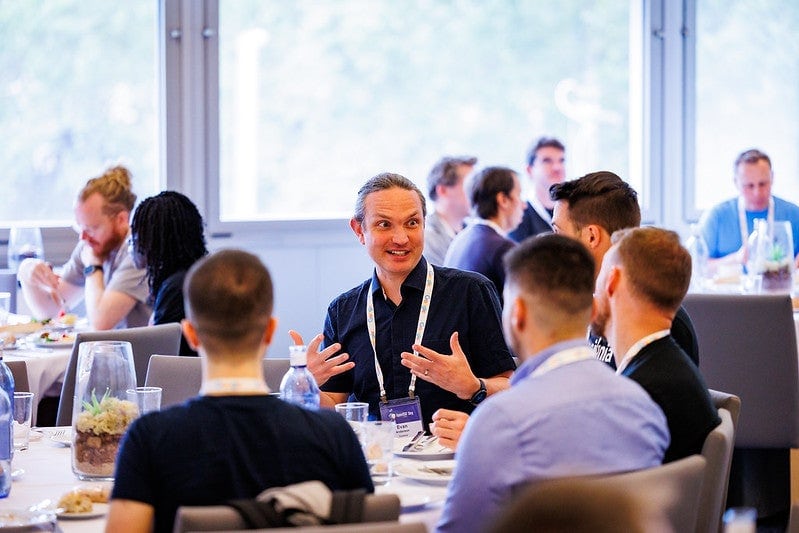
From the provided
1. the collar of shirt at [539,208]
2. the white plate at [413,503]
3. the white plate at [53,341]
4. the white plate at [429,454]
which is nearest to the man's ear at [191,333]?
the white plate at [413,503]

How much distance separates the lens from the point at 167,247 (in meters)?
4.47

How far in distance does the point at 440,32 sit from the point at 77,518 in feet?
19.1

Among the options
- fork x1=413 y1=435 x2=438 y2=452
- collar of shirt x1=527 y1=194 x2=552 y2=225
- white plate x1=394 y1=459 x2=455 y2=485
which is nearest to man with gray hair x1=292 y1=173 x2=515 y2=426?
fork x1=413 y1=435 x2=438 y2=452

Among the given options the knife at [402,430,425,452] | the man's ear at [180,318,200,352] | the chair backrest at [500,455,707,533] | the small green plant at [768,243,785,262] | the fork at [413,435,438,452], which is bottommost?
the knife at [402,430,425,452]

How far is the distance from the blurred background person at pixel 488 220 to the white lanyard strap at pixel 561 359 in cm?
343

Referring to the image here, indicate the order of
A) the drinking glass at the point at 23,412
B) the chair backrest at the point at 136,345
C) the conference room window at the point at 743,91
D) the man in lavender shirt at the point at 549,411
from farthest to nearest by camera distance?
the conference room window at the point at 743,91
the chair backrest at the point at 136,345
the drinking glass at the point at 23,412
the man in lavender shirt at the point at 549,411

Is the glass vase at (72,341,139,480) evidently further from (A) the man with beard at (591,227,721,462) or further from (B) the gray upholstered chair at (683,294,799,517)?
(B) the gray upholstered chair at (683,294,799,517)

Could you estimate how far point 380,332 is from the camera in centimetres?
339

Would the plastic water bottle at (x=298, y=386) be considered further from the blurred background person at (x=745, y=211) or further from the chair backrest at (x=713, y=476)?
the blurred background person at (x=745, y=211)

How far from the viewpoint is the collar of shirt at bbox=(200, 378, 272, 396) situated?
188 centimetres

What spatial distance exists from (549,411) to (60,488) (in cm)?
118

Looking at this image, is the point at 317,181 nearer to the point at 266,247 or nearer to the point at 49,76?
the point at 266,247

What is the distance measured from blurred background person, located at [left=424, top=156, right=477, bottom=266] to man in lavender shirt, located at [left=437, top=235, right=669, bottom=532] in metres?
4.59

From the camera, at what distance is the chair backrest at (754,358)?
441 cm
